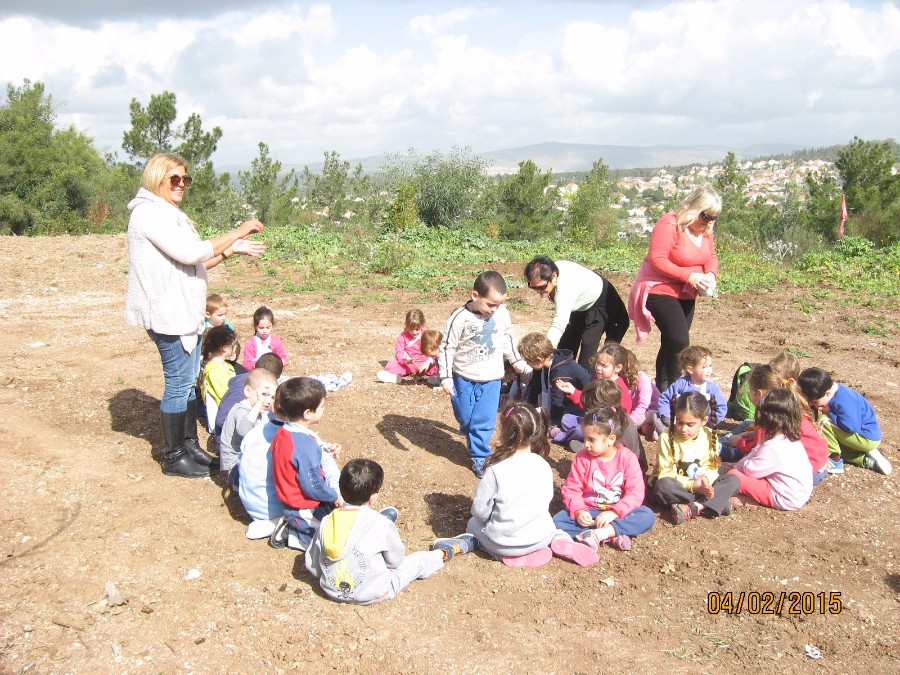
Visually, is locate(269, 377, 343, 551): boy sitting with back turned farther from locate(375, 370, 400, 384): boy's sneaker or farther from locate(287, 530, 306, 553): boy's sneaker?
locate(375, 370, 400, 384): boy's sneaker

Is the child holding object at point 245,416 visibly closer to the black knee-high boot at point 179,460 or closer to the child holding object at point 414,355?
the black knee-high boot at point 179,460

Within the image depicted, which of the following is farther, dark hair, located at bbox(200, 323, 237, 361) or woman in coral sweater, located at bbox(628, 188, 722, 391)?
woman in coral sweater, located at bbox(628, 188, 722, 391)

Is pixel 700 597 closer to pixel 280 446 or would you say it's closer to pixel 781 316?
pixel 280 446

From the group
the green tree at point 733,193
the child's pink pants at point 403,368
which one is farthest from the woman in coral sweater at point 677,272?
the green tree at point 733,193

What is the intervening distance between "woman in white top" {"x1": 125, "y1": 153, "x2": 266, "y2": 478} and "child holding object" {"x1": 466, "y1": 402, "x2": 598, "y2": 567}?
198cm

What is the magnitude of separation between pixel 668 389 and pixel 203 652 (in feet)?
12.3

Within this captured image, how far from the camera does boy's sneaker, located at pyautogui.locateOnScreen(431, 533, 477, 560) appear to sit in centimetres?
383

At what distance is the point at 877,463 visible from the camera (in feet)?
16.7

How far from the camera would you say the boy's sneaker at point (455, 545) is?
151 inches

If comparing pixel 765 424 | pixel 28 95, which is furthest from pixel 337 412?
pixel 28 95

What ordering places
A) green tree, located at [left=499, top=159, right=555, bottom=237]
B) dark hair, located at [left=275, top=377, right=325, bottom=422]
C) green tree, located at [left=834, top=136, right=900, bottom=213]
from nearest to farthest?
dark hair, located at [left=275, top=377, right=325, bottom=422], green tree, located at [left=834, top=136, right=900, bottom=213], green tree, located at [left=499, top=159, right=555, bottom=237]

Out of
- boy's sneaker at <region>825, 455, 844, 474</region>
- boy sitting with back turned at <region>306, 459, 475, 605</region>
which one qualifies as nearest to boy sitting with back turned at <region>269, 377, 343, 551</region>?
boy sitting with back turned at <region>306, 459, 475, 605</region>
